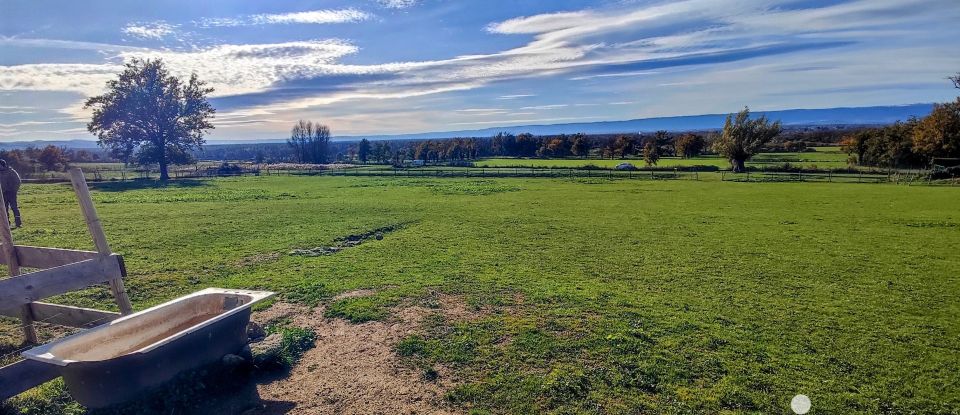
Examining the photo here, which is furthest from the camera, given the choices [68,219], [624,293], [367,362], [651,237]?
[68,219]

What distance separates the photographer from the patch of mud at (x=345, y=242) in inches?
517

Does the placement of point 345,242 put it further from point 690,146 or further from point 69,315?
point 690,146

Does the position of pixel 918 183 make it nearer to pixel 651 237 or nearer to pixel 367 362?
pixel 651 237

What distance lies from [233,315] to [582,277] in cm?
735

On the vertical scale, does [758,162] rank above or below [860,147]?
below

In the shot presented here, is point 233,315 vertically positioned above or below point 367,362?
above

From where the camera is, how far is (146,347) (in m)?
4.90

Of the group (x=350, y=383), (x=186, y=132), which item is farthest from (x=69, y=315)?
(x=186, y=132)

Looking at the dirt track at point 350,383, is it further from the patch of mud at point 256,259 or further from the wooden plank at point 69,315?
the patch of mud at point 256,259

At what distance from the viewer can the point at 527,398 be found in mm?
5422

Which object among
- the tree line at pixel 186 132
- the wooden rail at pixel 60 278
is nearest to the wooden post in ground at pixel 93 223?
the wooden rail at pixel 60 278

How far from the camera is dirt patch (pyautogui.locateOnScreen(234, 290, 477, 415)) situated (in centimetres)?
535

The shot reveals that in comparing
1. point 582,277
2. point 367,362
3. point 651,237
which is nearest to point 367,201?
point 651,237

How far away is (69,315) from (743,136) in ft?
230
